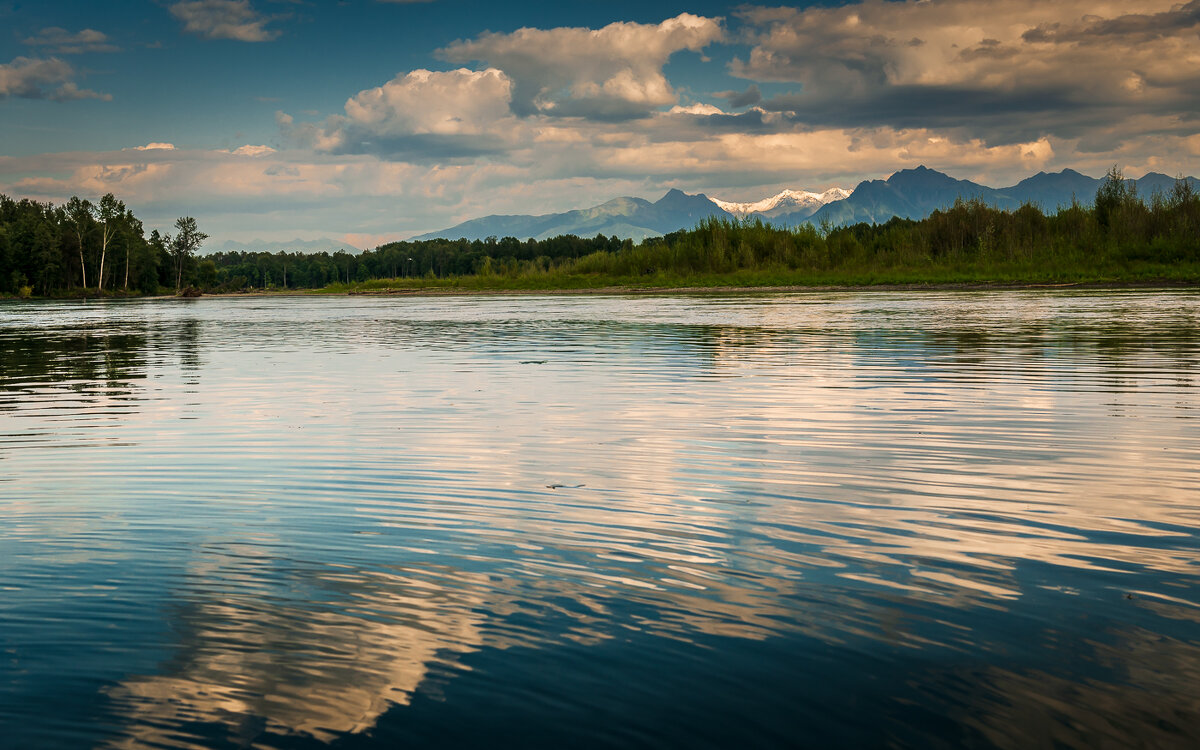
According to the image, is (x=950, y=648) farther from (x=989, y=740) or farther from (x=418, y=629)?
(x=418, y=629)

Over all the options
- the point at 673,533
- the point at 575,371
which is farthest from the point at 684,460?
the point at 575,371

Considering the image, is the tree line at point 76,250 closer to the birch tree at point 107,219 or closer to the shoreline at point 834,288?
the birch tree at point 107,219

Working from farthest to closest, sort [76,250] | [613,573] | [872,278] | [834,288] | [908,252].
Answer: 1. [76,250]
2. [908,252]
3. [834,288]
4. [872,278]
5. [613,573]

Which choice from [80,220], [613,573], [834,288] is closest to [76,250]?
[80,220]

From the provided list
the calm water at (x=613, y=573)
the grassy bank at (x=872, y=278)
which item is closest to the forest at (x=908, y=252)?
the grassy bank at (x=872, y=278)

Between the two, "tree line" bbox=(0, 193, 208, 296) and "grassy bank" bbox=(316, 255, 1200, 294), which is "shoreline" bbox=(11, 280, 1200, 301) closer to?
"grassy bank" bbox=(316, 255, 1200, 294)

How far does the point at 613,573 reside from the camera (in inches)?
247

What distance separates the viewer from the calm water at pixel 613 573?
168 inches

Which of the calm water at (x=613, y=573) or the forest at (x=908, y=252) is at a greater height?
the forest at (x=908, y=252)

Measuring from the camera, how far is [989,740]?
13.0 ft

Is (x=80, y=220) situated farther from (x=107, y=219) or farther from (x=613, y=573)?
(x=613, y=573)

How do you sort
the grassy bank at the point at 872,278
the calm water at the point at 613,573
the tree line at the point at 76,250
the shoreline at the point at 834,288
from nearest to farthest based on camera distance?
the calm water at the point at 613,573 < the shoreline at the point at 834,288 < the grassy bank at the point at 872,278 < the tree line at the point at 76,250

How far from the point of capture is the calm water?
4.27 metres

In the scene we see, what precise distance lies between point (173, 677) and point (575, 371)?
52.3 feet
